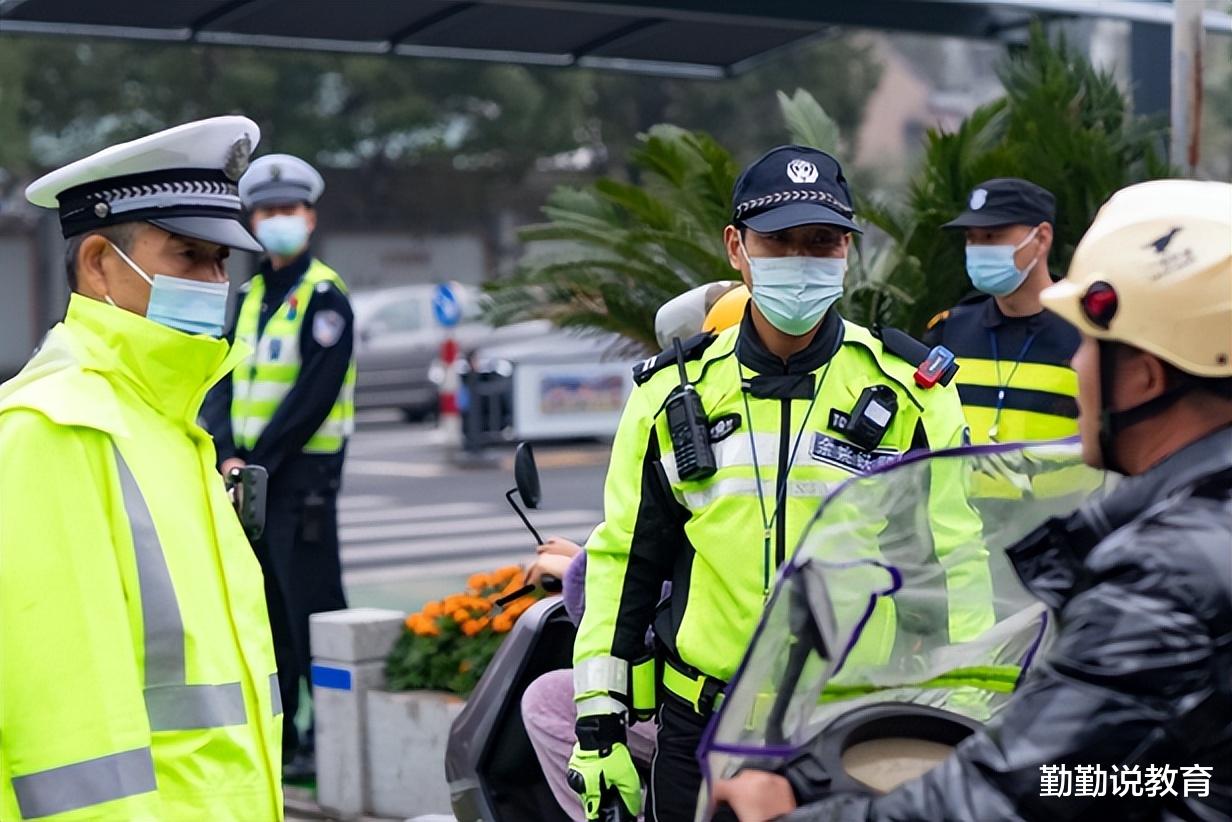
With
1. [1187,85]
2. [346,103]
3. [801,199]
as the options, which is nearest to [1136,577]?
[801,199]

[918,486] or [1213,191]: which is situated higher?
[1213,191]

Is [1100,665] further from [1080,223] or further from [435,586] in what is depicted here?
[435,586]

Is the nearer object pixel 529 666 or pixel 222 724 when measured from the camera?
pixel 222 724

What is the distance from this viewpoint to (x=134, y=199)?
2570 mm

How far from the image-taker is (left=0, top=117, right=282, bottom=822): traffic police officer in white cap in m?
2.23

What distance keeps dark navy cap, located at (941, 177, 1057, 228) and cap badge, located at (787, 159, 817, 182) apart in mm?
2356

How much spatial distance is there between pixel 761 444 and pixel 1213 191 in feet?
4.28

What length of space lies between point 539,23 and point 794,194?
5995 millimetres

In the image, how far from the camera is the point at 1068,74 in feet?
24.9

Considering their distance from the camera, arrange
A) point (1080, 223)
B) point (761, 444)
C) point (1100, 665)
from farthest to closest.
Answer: point (1080, 223) → point (761, 444) → point (1100, 665)

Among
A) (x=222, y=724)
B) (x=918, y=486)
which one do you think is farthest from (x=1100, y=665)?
(x=222, y=724)

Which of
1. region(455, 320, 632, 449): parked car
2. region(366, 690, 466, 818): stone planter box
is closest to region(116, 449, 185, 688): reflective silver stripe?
region(366, 690, 466, 818): stone planter box

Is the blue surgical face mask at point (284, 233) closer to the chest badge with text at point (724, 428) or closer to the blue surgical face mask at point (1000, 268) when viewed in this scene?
the blue surgical face mask at point (1000, 268)

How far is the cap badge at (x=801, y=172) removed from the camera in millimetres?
3295
